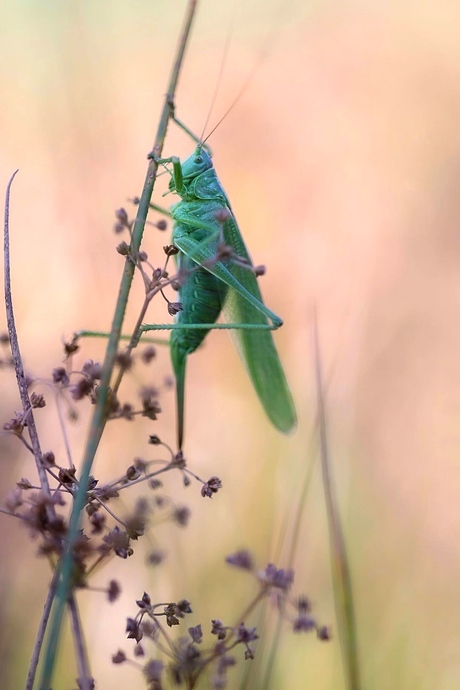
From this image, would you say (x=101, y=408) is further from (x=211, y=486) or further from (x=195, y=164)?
(x=195, y=164)

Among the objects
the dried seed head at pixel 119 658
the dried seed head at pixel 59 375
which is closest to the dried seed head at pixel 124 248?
the dried seed head at pixel 59 375

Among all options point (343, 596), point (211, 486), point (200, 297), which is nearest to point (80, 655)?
point (211, 486)

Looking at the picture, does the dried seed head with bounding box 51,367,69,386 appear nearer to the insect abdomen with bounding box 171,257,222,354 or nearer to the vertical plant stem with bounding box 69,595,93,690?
the vertical plant stem with bounding box 69,595,93,690

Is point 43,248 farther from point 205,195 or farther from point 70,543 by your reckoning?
point 70,543

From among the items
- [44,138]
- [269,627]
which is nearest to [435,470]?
[269,627]

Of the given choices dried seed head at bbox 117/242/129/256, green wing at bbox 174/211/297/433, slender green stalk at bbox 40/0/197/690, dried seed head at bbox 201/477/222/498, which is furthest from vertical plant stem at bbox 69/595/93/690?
green wing at bbox 174/211/297/433

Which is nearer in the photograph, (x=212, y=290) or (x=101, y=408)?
(x=101, y=408)

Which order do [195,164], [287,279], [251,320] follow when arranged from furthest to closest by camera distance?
1. [287,279]
2. [251,320]
3. [195,164]
